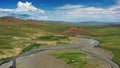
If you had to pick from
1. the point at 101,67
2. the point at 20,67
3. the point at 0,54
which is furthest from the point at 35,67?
the point at 0,54

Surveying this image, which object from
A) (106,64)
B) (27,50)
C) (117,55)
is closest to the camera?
(106,64)

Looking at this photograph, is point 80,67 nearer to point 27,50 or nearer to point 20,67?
point 20,67

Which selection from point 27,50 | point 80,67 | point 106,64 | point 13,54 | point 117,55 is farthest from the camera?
point 27,50

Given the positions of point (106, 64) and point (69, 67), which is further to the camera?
point (106, 64)

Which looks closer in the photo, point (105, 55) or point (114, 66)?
point (114, 66)

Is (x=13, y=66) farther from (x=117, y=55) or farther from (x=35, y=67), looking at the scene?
(x=117, y=55)

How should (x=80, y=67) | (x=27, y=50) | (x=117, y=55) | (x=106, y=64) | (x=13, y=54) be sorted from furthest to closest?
(x=27, y=50) < (x=13, y=54) < (x=117, y=55) < (x=106, y=64) < (x=80, y=67)

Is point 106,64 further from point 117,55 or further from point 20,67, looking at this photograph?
point 20,67

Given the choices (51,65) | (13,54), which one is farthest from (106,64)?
(13,54)

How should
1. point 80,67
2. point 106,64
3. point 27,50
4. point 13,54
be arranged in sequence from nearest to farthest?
point 80,67 < point 106,64 < point 13,54 < point 27,50
